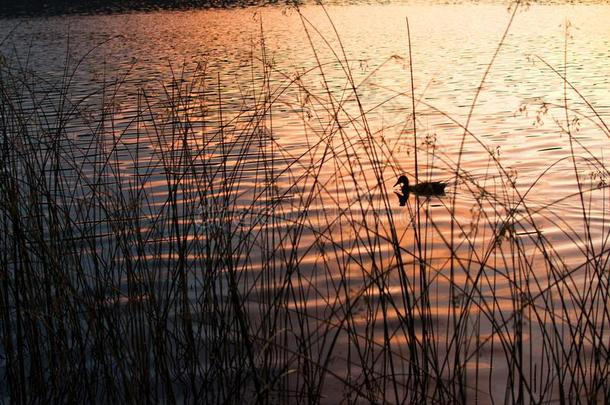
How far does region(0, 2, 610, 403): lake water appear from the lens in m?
2.84

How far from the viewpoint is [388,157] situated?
13.4 ft

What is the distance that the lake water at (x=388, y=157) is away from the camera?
2838 mm

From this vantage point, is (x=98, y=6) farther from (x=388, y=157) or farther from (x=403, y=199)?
(x=388, y=157)

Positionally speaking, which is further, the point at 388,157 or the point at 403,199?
the point at 403,199

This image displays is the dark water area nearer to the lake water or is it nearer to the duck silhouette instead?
the lake water

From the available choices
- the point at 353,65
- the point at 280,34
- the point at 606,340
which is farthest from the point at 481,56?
the point at 606,340

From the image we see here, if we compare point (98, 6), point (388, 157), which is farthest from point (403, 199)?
point (98, 6)

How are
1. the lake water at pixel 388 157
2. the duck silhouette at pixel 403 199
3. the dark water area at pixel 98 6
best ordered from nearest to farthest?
the lake water at pixel 388 157 < the duck silhouette at pixel 403 199 < the dark water area at pixel 98 6

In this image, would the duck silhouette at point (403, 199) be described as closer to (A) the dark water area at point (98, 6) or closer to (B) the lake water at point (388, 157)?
(B) the lake water at point (388, 157)

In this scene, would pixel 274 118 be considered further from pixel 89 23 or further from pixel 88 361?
pixel 89 23

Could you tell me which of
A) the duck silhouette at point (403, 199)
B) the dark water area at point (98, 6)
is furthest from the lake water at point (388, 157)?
the dark water area at point (98, 6)

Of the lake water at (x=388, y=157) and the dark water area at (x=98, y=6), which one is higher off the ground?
the dark water area at (x=98, y=6)

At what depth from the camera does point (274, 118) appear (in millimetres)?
9234

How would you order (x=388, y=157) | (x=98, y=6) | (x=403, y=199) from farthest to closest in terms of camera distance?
(x=98, y=6) → (x=403, y=199) → (x=388, y=157)
